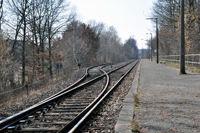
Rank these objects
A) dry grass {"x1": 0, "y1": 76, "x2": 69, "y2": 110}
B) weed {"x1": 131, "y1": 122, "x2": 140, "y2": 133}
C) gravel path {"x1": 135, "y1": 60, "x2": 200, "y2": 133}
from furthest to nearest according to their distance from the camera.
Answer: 1. dry grass {"x1": 0, "y1": 76, "x2": 69, "y2": 110}
2. gravel path {"x1": 135, "y1": 60, "x2": 200, "y2": 133}
3. weed {"x1": 131, "y1": 122, "x2": 140, "y2": 133}

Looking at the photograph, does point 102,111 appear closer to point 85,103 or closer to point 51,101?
point 85,103

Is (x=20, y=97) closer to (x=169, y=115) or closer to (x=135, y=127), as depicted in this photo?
(x=169, y=115)

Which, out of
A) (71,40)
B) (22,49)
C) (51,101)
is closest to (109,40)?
(71,40)

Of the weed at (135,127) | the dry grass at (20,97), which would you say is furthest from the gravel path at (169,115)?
the dry grass at (20,97)

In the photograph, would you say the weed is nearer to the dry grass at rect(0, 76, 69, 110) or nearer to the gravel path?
the gravel path

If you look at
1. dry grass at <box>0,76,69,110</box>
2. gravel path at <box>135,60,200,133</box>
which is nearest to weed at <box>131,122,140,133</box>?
gravel path at <box>135,60,200,133</box>

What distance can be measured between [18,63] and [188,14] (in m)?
19.2

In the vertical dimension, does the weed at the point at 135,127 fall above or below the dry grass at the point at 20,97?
above

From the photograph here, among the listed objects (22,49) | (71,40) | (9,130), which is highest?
(71,40)

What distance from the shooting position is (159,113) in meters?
6.12

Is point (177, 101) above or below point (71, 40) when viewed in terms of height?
below

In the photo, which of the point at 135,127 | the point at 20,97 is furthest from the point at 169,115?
the point at 20,97

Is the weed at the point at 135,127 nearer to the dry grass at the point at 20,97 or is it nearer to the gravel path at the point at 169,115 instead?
the gravel path at the point at 169,115

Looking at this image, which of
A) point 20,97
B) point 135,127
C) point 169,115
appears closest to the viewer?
point 135,127
